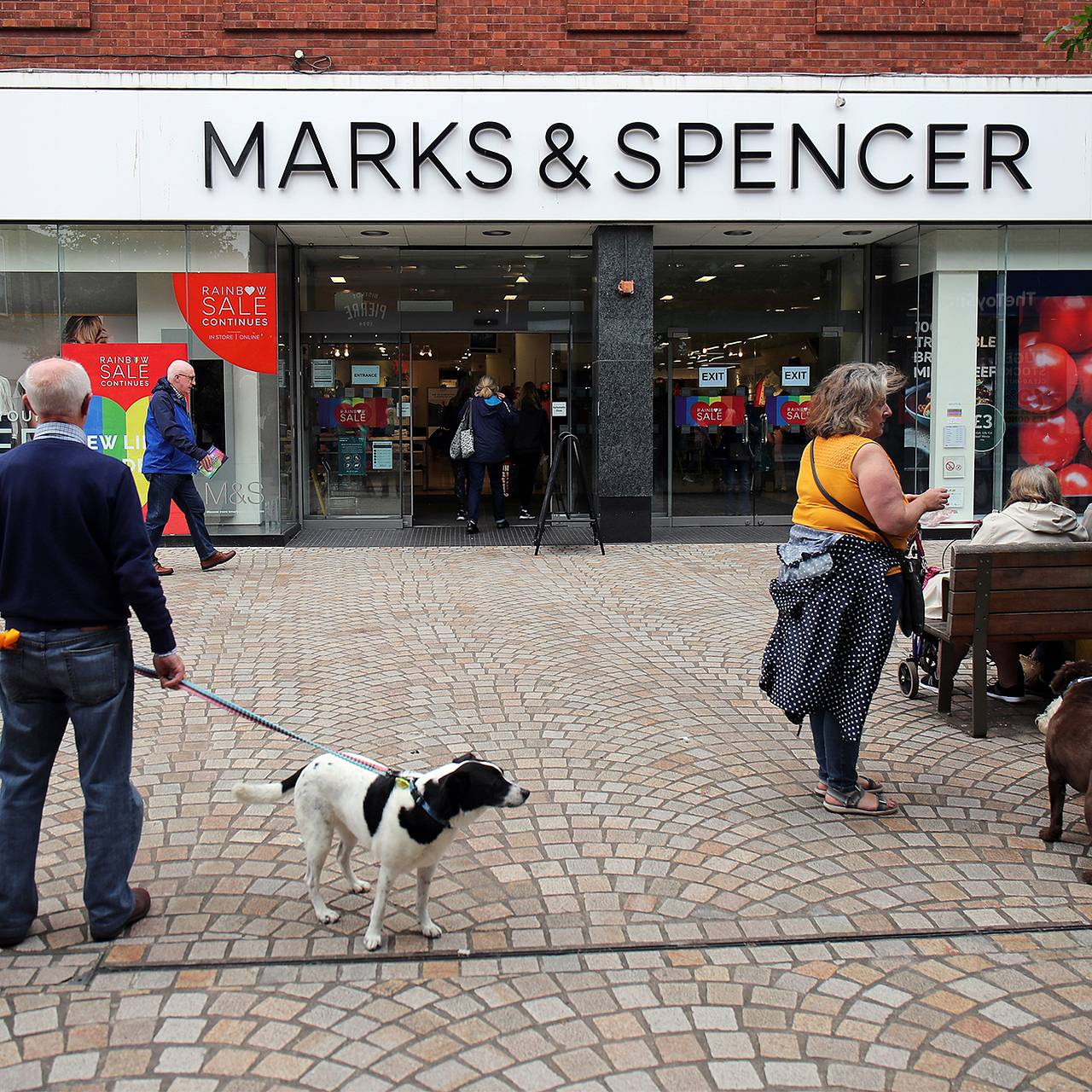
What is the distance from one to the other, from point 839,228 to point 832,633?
9.98 m

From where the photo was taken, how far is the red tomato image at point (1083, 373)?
45.8 feet

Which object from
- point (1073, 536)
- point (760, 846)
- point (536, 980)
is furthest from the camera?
point (1073, 536)

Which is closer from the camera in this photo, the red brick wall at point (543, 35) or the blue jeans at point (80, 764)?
the blue jeans at point (80, 764)

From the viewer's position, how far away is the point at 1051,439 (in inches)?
549

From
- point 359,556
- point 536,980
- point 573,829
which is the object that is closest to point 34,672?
point 536,980

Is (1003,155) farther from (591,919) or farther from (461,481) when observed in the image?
(591,919)

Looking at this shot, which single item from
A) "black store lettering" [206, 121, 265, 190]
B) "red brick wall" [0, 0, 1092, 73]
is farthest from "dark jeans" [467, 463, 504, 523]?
"red brick wall" [0, 0, 1092, 73]

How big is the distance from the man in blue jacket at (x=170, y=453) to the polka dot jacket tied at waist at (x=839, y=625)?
23.6ft

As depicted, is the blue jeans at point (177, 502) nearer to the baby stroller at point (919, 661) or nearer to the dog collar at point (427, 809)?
the baby stroller at point (919, 661)

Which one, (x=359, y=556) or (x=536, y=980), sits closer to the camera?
(x=536, y=980)

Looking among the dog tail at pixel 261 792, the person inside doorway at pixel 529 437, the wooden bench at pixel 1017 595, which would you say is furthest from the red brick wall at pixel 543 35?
the dog tail at pixel 261 792

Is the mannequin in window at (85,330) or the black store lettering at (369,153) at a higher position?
the black store lettering at (369,153)

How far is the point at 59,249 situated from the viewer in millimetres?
12844

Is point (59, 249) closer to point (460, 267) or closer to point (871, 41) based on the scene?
point (460, 267)
